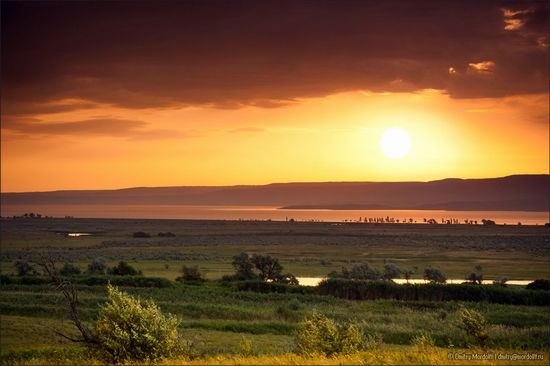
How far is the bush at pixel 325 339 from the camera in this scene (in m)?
21.1

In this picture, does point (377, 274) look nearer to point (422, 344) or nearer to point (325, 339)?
point (325, 339)

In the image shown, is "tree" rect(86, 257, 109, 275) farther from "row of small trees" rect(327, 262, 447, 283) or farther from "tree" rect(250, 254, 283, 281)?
"row of small trees" rect(327, 262, 447, 283)

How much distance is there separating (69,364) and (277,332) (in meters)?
23.2

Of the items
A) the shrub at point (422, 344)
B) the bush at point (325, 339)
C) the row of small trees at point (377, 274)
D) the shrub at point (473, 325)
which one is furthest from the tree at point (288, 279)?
the shrub at point (422, 344)

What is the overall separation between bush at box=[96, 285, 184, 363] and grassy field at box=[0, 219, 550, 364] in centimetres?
93

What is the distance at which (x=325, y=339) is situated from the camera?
70.9ft

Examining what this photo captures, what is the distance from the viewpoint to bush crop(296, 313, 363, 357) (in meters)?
21.1

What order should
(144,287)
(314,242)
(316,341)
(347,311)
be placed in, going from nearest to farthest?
(316,341) < (347,311) < (144,287) < (314,242)

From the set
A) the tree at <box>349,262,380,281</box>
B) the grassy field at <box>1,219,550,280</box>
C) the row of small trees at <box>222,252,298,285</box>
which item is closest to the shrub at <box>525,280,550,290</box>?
the grassy field at <box>1,219,550,280</box>

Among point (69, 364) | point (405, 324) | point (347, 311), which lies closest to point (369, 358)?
point (69, 364)

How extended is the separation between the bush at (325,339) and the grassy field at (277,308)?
1.26 meters

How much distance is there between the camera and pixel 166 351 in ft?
63.9

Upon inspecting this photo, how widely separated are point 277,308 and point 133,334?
3214 centimetres

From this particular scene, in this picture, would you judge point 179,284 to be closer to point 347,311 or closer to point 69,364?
point 347,311
